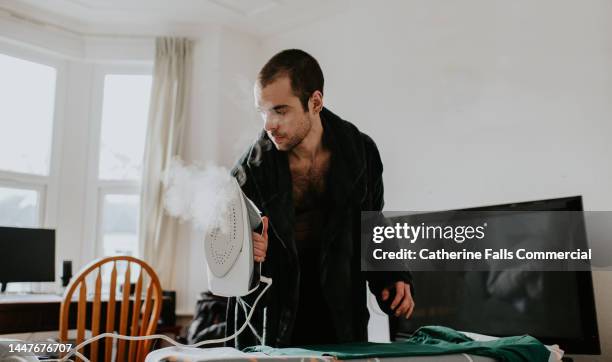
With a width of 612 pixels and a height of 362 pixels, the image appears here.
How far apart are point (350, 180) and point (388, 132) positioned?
146cm

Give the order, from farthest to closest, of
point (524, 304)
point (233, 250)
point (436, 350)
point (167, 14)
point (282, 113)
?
point (167, 14), point (524, 304), point (282, 113), point (233, 250), point (436, 350)

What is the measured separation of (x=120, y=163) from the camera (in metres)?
3.51

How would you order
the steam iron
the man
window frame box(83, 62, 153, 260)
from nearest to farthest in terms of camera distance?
1. the steam iron
2. the man
3. window frame box(83, 62, 153, 260)

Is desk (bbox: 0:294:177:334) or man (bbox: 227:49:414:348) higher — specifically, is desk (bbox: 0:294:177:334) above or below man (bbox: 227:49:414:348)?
below

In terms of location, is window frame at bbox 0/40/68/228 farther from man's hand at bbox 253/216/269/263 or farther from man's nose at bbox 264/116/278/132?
man's hand at bbox 253/216/269/263

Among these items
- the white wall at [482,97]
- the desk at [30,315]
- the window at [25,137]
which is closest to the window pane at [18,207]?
the window at [25,137]

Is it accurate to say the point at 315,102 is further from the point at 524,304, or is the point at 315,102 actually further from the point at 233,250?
the point at 524,304

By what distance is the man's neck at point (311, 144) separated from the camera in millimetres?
1559

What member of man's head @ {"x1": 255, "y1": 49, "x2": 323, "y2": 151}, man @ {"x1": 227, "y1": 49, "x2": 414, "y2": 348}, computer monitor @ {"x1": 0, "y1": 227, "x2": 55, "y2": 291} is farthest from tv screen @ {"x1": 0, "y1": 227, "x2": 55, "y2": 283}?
man's head @ {"x1": 255, "y1": 49, "x2": 323, "y2": 151}

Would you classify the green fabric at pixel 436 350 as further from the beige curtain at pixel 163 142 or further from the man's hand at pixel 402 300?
the beige curtain at pixel 163 142

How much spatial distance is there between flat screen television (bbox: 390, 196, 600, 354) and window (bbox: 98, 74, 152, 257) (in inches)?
73.3

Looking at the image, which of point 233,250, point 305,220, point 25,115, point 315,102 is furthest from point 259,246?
point 25,115

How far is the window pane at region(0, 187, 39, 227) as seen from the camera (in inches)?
125

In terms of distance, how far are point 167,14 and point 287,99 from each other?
88.7 inches
